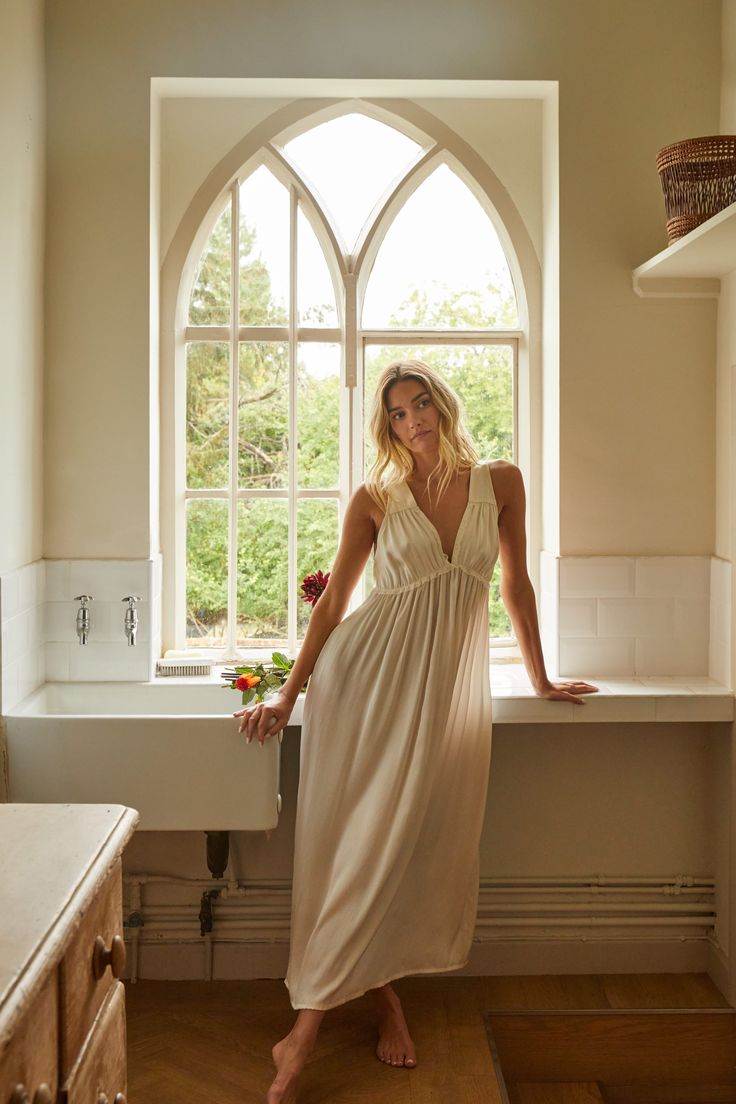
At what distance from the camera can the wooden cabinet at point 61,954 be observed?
0.98m

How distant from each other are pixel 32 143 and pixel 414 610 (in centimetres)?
169

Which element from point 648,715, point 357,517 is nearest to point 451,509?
point 357,517

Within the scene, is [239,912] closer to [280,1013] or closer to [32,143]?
[280,1013]

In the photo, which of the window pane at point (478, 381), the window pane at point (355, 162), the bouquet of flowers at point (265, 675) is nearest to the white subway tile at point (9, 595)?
the bouquet of flowers at point (265, 675)

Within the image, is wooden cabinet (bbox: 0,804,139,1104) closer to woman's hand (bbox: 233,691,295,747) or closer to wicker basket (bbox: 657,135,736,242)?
woman's hand (bbox: 233,691,295,747)

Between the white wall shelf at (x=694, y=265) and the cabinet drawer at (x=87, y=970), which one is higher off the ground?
the white wall shelf at (x=694, y=265)

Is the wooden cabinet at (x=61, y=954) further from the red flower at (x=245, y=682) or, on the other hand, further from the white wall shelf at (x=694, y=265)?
the white wall shelf at (x=694, y=265)

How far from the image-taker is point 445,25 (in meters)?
2.91

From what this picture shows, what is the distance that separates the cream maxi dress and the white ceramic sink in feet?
0.48

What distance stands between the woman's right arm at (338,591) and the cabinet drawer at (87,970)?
1.17 metres

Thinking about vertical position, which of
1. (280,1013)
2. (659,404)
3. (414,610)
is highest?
(659,404)

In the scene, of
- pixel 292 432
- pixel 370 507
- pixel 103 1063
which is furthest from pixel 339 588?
pixel 103 1063

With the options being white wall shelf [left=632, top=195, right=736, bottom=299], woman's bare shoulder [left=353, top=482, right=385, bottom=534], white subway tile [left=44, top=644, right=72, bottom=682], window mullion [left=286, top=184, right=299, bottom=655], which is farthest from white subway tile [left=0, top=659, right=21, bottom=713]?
white wall shelf [left=632, top=195, right=736, bottom=299]

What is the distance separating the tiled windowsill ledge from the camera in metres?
2.67
